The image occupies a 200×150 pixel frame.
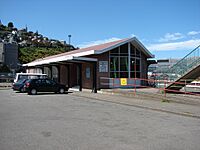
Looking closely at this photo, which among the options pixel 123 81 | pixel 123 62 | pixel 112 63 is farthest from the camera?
pixel 123 62

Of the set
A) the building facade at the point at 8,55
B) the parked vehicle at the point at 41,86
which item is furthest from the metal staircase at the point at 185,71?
the building facade at the point at 8,55

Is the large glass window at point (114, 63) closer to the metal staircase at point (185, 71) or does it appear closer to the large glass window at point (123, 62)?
the large glass window at point (123, 62)

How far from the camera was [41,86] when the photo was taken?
22438 millimetres

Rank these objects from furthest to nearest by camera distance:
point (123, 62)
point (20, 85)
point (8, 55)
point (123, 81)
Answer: point (8, 55) → point (123, 62) → point (123, 81) → point (20, 85)

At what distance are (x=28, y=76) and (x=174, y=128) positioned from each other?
20180 millimetres

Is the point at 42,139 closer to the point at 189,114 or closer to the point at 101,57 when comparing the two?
the point at 189,114

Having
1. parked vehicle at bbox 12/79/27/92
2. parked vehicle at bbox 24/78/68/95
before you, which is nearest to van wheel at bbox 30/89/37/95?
parked vehicle at bbox 24/78/68/95

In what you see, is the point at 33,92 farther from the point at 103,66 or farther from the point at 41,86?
the point at 103,66

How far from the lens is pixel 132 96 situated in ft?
61.7

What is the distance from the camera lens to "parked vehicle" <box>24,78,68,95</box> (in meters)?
22.0

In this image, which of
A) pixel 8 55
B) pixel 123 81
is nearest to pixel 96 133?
pixel 123 81

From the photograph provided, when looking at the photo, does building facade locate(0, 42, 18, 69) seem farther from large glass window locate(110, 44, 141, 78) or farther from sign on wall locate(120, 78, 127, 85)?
sign on wall locate(120, 78, 127, 85)

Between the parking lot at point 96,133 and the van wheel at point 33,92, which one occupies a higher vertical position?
the van wheel at point 33,92

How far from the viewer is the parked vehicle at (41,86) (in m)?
22.0
